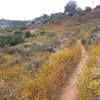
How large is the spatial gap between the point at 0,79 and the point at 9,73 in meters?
1.09

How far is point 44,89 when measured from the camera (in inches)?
431

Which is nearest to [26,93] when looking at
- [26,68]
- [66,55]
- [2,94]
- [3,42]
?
[2,94]

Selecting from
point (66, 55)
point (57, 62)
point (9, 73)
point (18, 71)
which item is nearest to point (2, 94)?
point (9, 73)

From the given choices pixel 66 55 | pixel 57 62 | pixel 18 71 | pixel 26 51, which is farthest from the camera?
pixel 26 51

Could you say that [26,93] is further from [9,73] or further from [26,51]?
[26,51]

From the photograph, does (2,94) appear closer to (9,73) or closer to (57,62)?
(9,73)

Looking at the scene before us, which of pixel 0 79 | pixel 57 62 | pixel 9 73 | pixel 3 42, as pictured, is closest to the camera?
pixel 0 79

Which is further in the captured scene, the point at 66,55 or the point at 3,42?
the point at 3,42

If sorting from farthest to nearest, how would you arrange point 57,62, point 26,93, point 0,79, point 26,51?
1. point 26,51
2. point 57,62
3. point 0,79
4. point 26,93

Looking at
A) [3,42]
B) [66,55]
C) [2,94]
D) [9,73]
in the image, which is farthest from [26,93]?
[3,42]

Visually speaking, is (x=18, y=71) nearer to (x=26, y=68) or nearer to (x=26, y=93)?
(x=26, y=68)

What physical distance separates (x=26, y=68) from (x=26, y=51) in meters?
8.35

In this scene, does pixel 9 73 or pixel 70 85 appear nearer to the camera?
pixel 70 85

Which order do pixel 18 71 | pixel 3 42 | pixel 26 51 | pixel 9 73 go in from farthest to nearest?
pixel 3 42, pixel 26 51, pixel 18 71, pixel 9 73
